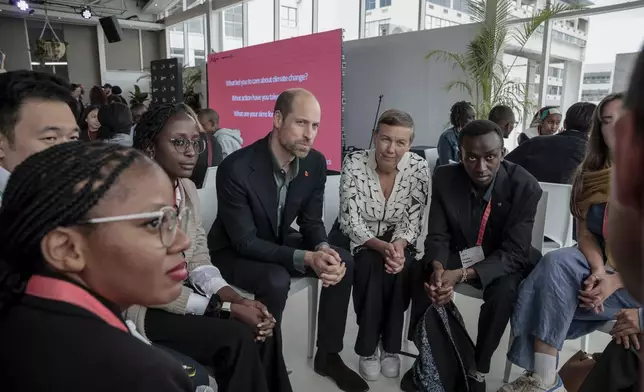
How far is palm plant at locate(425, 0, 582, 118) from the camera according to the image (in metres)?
5.21

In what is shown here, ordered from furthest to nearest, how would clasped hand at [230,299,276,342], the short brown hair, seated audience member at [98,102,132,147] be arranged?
seated audience member at [98,102,132,147]
the short brown hair
clasped hand at [230,299,276,342]

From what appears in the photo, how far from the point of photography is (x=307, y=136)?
2.22m

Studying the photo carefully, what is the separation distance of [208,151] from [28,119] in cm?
209

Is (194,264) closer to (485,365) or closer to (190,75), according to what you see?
(485,365)

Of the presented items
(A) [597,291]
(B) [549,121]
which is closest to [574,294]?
(A) [597,291]

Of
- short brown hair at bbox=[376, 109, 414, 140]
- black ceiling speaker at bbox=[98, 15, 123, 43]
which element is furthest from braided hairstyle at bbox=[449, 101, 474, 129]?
black ceiling speaker at bbox=[98, 15, 123, 43]

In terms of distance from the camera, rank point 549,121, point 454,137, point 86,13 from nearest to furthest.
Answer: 1. point 454,137
2. point 549,121
3. point 86,13

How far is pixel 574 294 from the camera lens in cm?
178

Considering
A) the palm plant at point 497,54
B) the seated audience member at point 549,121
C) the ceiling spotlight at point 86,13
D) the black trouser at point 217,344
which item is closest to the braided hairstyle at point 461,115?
the seated audience member at point 549,121

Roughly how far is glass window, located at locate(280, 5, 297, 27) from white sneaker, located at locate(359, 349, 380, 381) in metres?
7.83

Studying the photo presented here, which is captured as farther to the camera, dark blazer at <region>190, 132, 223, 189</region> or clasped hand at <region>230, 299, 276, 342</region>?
dark blazer at <region>190, 132, 223, 189</region>

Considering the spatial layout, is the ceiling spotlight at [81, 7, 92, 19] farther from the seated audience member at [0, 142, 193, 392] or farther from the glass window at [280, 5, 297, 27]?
the seated audience member at [0, 142, 193, 392]

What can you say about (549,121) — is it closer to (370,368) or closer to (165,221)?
(370,368)

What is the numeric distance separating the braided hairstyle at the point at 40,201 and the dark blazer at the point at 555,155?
2.92 m
